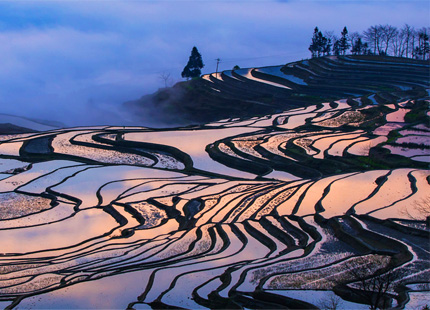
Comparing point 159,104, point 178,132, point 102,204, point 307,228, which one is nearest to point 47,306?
point 307,228

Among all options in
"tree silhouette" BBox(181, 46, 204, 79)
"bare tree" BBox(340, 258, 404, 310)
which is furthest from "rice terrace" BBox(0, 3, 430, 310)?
"tree silhouette" BBox(181, 46, 204, 79)

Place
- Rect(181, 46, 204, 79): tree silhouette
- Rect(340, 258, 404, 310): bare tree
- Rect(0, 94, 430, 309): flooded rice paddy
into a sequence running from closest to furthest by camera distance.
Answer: Rect(340, 258, 404, 310): bare tree
Rect(0, 94, 430, 309): flooded rice paddy
Rect(181, 46, 204, 79): tree silhouette

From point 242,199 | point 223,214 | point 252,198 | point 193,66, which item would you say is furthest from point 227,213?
point 193,66

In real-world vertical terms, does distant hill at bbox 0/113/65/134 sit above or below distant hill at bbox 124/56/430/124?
below

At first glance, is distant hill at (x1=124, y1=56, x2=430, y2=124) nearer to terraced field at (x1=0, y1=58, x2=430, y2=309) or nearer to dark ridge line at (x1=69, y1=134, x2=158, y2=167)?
terraced field at (x1=0, y1=58, x2=430, y2=309)

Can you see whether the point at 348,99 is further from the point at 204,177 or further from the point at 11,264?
the point at 11,264

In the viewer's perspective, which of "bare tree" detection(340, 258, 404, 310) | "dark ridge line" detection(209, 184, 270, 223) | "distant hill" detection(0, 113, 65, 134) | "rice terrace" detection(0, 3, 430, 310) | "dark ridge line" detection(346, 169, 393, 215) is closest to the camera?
"bare tree" detection(340, 258, 404, 310)
